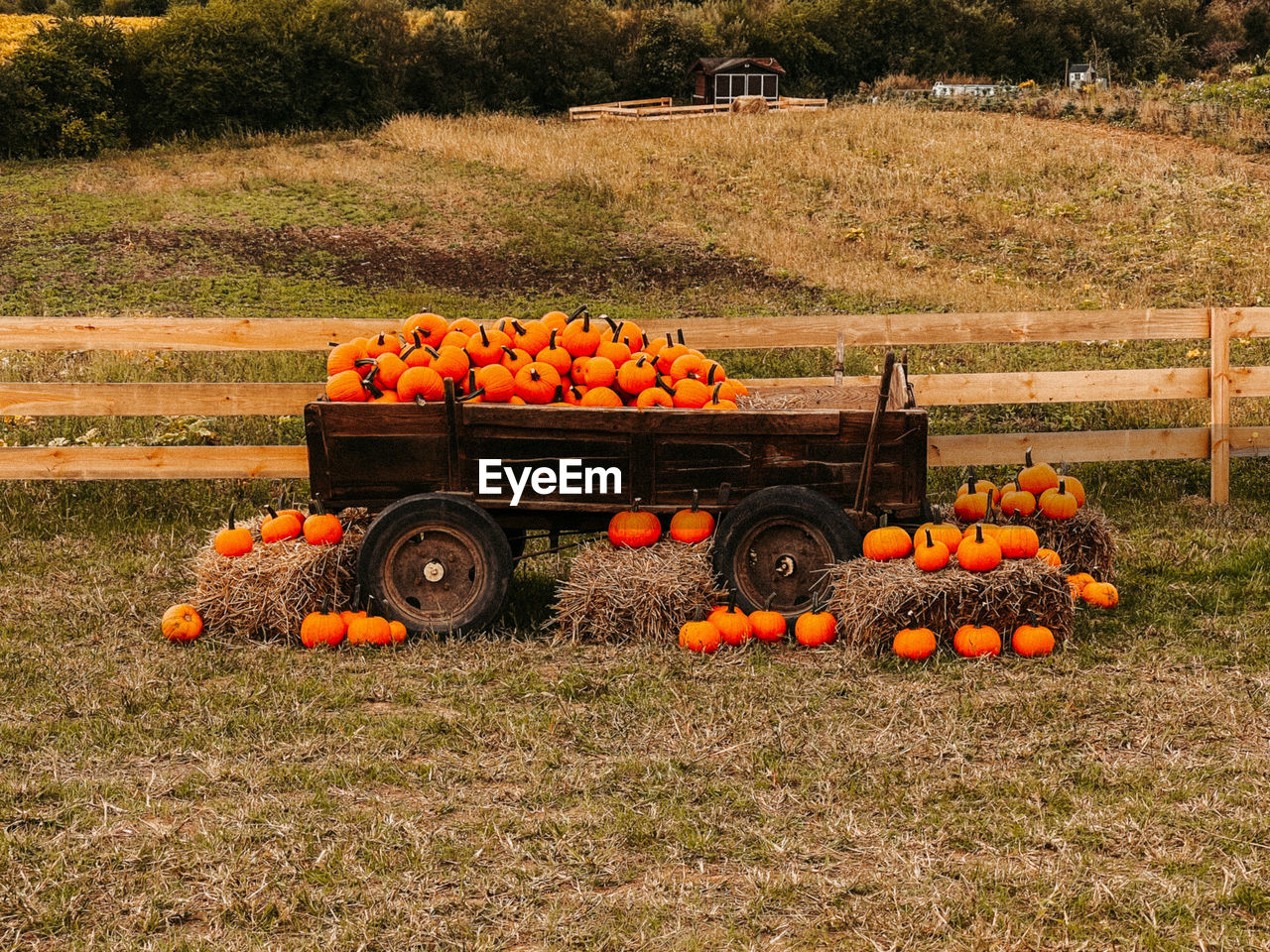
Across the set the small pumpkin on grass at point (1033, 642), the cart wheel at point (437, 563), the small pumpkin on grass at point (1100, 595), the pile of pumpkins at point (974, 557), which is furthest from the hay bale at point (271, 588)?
the small pumpkin on grass at point (1100, 595)

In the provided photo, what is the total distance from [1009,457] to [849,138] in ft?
71.0

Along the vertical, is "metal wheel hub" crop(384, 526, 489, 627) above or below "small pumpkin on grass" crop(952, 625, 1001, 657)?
above

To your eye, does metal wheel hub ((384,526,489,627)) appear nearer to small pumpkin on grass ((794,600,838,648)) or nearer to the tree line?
small pumpkin on grass ((794,600,838,648))

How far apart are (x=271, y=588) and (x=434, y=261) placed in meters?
14.0

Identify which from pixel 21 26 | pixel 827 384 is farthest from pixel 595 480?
pixel 21 26

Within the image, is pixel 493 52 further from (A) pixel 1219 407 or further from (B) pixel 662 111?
(A) pixel 1219 407

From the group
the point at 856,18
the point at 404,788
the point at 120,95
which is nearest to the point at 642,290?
the point at 404,788

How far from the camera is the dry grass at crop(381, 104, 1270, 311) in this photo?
16094 mm


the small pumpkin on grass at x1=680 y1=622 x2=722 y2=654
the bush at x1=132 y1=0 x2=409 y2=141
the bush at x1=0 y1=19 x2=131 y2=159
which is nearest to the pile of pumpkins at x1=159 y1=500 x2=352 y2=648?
the small pumpkin on grass at x1=680 y1=622 x2=722 y2=654

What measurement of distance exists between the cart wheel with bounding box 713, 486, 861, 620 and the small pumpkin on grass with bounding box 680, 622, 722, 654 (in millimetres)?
258

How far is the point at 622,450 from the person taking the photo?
18.8ft

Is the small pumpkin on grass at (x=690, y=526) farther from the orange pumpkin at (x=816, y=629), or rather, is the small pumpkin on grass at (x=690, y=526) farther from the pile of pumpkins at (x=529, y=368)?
the orange pumpkin at (x=816, y=629)

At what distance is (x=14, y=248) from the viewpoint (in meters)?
19.0

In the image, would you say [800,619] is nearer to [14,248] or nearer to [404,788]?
[404,788]
